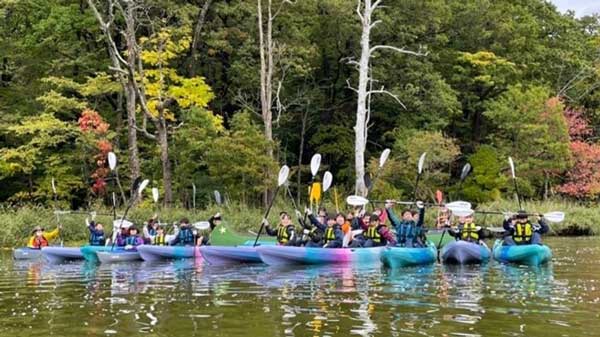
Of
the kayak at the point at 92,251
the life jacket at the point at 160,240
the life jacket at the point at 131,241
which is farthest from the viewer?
the life jacket at the point at 160,240

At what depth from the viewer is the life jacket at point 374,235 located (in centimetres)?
1582

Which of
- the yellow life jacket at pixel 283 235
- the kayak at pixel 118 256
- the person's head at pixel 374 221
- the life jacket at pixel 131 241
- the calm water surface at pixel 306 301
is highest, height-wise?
the person's head at pixel 374 221

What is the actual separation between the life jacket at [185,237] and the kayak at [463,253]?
6159 mm

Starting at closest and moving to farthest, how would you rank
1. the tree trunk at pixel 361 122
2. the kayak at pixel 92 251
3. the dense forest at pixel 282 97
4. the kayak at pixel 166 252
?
the kayak at pixel 166 252 < the kayak at pixel 92 251 < the tree trunk at pixel 361 122 < the dense forest at pixel 282 97

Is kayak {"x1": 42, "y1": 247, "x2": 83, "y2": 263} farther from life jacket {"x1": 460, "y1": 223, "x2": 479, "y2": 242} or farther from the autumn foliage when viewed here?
the autumn foliage

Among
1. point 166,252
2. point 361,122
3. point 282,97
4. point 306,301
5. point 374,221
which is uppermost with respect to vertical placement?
point 282,97

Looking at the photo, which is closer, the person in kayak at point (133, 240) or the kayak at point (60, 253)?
the kayak at point (60, 253)

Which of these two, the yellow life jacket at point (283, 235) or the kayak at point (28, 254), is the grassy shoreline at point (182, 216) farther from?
the yellow life jacket at point (283, 235)

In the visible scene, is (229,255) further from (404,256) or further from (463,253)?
(463,253)

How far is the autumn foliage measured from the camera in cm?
2669

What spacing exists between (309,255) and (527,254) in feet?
13.1

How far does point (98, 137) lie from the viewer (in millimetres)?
27125

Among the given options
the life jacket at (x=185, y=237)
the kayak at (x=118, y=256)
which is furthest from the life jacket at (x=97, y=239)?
the life jacket at (x=185, y=237)

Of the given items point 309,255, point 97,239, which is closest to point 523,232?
point 309,255
